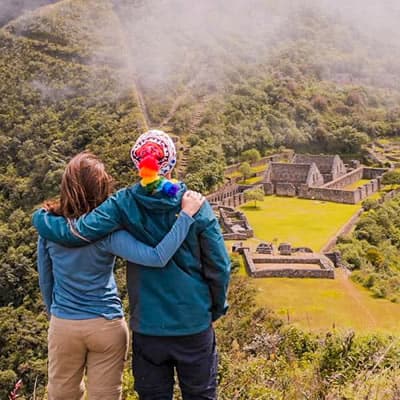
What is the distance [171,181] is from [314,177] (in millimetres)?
32222

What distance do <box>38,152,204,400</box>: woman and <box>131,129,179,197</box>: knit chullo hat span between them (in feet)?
0.51

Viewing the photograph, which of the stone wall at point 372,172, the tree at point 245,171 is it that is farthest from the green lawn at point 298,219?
the stone wall at point 372,172

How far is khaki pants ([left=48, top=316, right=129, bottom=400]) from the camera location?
11.4 ft

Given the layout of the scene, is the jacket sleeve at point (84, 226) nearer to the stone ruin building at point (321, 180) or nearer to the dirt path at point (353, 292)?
the dirt path at point (353, 292)

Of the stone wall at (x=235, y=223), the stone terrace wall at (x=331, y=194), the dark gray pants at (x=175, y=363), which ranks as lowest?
the stone terrace wall at (x=331, y=194)

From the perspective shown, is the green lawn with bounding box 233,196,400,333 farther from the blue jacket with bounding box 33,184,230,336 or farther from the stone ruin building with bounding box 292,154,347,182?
the stone ruin building with bounding box 292,154,347,182

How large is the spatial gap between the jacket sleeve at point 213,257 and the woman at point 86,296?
0.44 ft

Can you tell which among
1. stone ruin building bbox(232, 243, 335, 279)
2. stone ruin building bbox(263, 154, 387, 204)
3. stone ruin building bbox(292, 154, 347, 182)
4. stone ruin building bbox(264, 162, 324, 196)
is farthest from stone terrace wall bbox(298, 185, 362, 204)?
stone ruin building bbox(232, 243, 335, 279)

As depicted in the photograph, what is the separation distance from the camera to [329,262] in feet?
62.5

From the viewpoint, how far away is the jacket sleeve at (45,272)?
3.62 meters

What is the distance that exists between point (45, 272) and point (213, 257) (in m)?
1.14

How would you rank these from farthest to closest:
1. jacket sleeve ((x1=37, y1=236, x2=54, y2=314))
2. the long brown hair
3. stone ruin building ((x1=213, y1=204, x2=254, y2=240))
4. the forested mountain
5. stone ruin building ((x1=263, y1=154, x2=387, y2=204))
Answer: stone ruin building ((x1=263, y1=154, x2=387, y2=204)) < the forested mountain < stone ruin building ((x1=213, y1=204, x2=254, y2=240)) < jacket sleeve ((x1=37, y1=236, x2=54, y2=314)) < the long brown hair

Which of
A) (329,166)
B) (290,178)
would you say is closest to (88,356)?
(290,178)

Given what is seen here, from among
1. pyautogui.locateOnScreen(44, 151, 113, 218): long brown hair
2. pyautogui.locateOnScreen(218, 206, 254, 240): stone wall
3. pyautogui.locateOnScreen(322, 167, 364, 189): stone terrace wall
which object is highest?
pyautogui.locateOnScreen(44, 151, 113, 218): long brown hair
